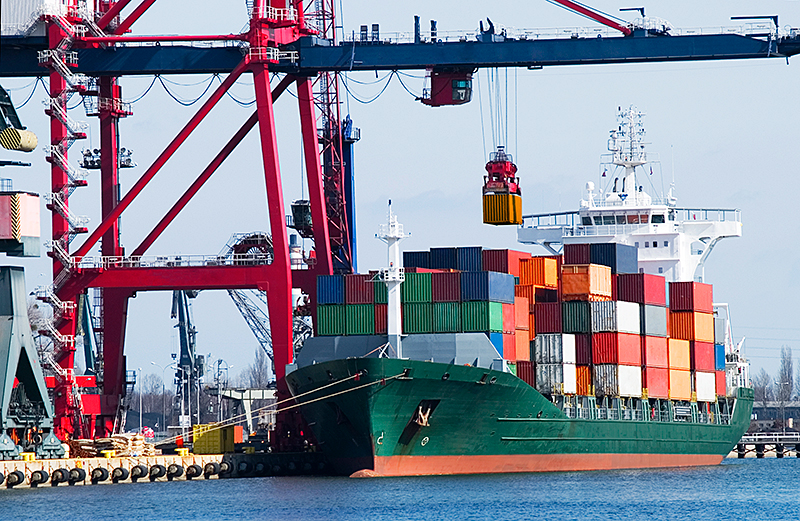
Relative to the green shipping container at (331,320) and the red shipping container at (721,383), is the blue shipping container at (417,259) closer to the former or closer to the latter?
the green shipping container at (331,320)

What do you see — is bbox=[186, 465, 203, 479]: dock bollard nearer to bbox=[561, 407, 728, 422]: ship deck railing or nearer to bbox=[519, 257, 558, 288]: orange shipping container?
bbox=[561, 407, 728, 422]: ship deck railing

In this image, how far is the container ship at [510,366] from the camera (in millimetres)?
44219

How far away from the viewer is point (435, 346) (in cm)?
4581

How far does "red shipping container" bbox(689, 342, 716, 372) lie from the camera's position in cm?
5444

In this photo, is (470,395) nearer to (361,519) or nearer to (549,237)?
(361,519)

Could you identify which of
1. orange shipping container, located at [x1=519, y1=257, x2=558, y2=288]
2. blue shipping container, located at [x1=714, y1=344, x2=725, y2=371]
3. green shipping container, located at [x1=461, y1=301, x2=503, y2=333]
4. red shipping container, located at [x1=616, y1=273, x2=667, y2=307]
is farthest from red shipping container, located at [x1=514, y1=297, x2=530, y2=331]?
blue shipping container, located at [x1=714, y1=344, x2=725, y2=371]

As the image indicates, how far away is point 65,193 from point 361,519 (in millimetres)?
19674

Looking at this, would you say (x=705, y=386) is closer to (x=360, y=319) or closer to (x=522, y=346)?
(x=522, y=346)

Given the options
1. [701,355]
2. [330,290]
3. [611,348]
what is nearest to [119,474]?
[330,290]

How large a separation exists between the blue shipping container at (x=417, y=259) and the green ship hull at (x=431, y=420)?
243 inches

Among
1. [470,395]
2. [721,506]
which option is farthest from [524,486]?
[721,506]

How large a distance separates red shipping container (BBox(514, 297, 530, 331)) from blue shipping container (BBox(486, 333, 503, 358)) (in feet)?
5.82

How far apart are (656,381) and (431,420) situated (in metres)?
11.3

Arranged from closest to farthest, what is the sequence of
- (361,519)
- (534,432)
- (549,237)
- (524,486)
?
(361,519) → (524,486) → (534,432) → (549,237)
